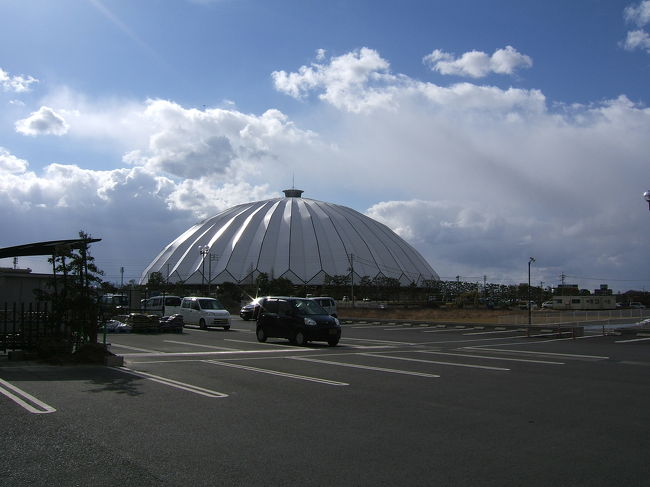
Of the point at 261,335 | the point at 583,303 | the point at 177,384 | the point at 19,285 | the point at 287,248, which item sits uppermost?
the point at 287,248

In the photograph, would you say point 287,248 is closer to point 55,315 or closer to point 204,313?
point 204,313

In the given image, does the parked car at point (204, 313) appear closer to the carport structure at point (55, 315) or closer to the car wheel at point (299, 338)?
the car wheel at point (299, 338)

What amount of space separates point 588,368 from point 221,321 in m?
19.3

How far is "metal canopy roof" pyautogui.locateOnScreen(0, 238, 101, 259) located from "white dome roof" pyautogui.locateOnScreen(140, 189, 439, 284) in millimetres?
63107

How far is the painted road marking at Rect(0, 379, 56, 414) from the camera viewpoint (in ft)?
25.4

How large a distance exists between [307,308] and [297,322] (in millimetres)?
885

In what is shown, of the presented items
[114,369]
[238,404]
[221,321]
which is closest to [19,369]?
[114,369]

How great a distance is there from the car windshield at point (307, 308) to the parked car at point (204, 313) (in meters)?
9.49

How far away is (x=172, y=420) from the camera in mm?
7188

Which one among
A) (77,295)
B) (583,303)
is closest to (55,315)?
(77,295)

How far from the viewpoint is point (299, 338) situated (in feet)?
62.6

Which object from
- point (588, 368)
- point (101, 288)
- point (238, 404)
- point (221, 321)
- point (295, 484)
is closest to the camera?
point (295, 484)

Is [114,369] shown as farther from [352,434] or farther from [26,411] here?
[352,434]

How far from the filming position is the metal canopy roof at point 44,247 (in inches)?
546
